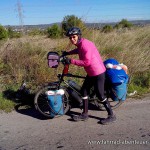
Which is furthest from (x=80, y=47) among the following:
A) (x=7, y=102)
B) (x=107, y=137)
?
(x=7, y=102)

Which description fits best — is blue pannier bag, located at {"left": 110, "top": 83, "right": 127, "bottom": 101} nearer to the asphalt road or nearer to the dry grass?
the asphalt road

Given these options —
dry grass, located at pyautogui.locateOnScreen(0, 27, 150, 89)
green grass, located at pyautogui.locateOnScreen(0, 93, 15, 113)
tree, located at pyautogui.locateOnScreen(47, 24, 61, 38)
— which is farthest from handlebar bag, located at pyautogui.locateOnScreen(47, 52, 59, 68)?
tree, located at pyautogui.locateOnScreen(47, 24, 61, 38)

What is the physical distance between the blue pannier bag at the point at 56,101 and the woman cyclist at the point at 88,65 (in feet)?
1.16

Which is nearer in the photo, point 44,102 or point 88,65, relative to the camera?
point 88,65

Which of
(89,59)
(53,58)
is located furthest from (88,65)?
(53,58)

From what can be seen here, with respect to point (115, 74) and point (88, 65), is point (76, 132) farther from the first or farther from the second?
point (115, 74)

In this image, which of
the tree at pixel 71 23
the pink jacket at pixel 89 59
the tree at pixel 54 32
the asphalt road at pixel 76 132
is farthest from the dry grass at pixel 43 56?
the pink jacket at pixel 89 59

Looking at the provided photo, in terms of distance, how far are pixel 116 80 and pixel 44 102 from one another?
5.14 feet

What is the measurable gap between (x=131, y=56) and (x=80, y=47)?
4129 millimetres

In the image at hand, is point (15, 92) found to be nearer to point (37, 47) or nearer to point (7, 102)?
point (7, 102)

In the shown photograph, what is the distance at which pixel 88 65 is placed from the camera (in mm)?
4457

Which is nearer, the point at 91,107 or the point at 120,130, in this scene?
the point at 120,130

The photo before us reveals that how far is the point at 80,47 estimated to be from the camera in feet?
14.4

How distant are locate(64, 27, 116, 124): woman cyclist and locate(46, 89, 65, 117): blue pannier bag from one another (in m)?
0.35
